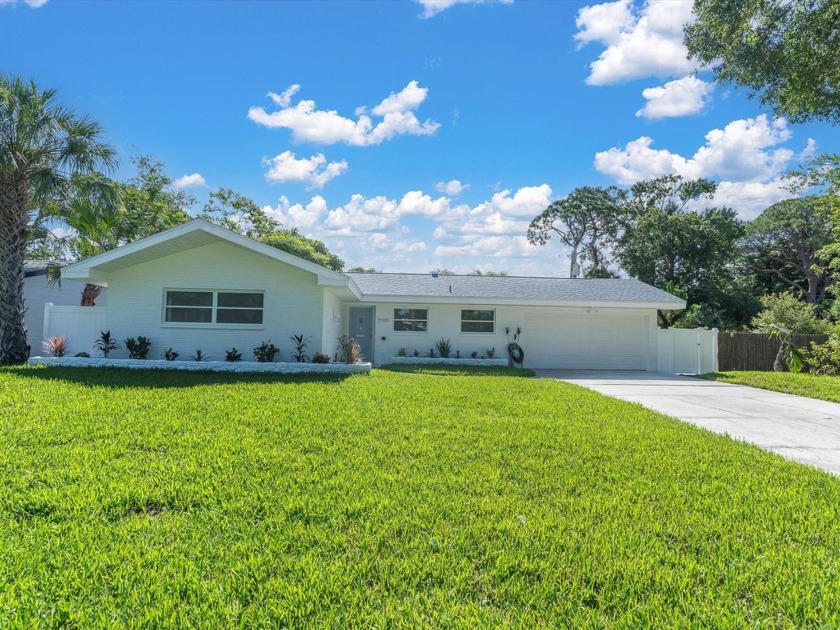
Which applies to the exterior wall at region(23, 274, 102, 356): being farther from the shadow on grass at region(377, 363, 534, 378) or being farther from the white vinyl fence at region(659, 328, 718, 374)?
the white vinyl fence at region(659, 328, 718, 374)

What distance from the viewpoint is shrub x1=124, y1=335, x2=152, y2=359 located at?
12.4m

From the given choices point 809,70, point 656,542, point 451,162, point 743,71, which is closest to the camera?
point 656,542

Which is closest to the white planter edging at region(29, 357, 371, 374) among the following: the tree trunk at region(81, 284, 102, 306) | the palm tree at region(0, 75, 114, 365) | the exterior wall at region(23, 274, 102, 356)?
the palm tree at region(0, 75, 114, 365)

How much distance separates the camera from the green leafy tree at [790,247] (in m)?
30.9

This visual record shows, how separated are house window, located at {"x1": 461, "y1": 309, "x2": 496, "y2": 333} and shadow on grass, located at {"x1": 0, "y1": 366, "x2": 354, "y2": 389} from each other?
656 cm

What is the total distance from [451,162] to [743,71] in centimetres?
1079

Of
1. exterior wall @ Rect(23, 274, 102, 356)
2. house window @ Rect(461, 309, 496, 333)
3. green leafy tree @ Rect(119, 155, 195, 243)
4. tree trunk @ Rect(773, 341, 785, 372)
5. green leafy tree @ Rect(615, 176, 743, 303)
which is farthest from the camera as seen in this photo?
green leafy tree @ Rect(615, 176, 743, 303)

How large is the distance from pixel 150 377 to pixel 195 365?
1736 millimetres

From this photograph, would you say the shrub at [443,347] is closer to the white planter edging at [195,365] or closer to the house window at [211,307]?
the white planter edging at [195,365]

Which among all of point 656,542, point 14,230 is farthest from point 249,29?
point 656,542

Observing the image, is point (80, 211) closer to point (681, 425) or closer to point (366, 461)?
point (366, 461)

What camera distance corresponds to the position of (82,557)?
121 inches

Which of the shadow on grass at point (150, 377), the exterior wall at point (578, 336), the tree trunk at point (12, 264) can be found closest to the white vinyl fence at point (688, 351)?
the exterior wall at point (578, 336)

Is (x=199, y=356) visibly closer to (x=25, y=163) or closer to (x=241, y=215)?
(x=25, y=163)
